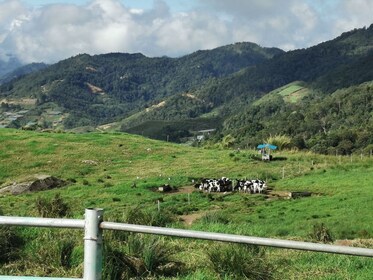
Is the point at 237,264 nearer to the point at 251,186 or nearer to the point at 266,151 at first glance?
the point at 251,186

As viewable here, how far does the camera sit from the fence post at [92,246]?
461 cm

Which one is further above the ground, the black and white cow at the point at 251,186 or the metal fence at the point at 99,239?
the metal fence at the point at 99,239

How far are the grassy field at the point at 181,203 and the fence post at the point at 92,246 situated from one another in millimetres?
2202

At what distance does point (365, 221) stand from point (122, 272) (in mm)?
18962

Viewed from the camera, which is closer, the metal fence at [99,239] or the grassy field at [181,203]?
the metal fence at [99,239]

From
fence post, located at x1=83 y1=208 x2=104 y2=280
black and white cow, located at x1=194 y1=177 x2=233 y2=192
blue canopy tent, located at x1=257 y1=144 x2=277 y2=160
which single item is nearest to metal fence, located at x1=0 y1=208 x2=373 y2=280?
fence post, located at x1=83 y1=208 x2=104 y2=280

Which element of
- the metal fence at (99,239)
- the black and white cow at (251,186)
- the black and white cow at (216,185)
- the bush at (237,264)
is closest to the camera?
the metal fence at (99,239)

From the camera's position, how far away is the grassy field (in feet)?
24.9

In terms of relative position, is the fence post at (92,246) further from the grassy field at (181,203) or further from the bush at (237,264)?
the bush at (237,264)

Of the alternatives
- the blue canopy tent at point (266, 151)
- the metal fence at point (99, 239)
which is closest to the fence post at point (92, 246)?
the metal fence at point (99, 239)

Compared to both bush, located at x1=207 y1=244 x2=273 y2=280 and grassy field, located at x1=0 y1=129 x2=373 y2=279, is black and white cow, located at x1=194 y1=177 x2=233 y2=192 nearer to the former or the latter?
Answer: grassy field, located at x1=0 y1=129 x2=373 y2=279

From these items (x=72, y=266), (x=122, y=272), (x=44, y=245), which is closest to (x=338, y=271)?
(x=122, y=272)

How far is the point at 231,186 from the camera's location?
34938mm

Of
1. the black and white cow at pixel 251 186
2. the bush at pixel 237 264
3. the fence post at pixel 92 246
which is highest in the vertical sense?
the fence post at pixel 92 246
